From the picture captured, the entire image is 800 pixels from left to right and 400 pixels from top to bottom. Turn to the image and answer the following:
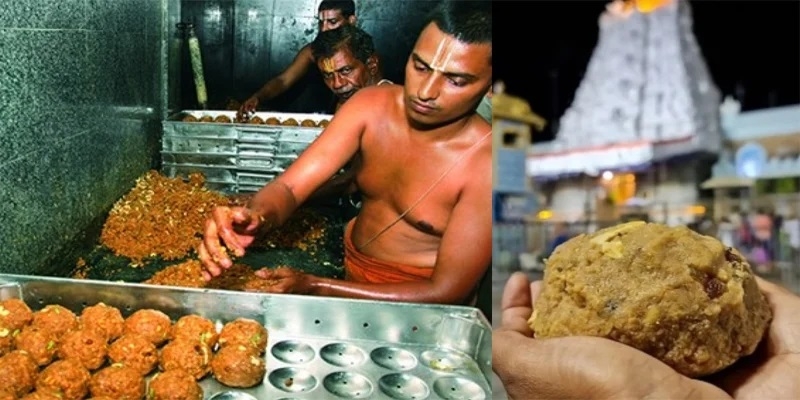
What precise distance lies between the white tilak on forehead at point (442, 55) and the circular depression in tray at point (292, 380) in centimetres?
121

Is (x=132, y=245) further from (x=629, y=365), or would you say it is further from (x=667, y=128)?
(x=667, y=128)

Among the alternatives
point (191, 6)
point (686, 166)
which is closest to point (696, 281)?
point (686, 166)

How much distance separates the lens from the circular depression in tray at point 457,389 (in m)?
2.30

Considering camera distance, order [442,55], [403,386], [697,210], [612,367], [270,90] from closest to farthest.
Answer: [612,367]
[442,55]
[403,386]
[270,90]
[697,210]

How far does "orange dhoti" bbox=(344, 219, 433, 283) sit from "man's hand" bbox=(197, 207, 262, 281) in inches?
14.0

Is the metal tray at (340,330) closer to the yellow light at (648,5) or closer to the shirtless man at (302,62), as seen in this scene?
the shirtless man at (302,62)

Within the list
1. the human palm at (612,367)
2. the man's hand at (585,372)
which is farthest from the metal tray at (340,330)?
the man's hand at (585,372)

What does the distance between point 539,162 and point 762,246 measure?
1.01 metres

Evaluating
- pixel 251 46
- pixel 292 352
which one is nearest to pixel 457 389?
pixel 292 352

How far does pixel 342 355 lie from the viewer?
2.43m

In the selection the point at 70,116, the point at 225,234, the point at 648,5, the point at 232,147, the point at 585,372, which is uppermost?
the point at 648,5

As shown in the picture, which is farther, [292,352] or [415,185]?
[292,352]

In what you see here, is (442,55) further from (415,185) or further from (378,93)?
(415,185)

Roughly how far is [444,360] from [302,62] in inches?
50.4
